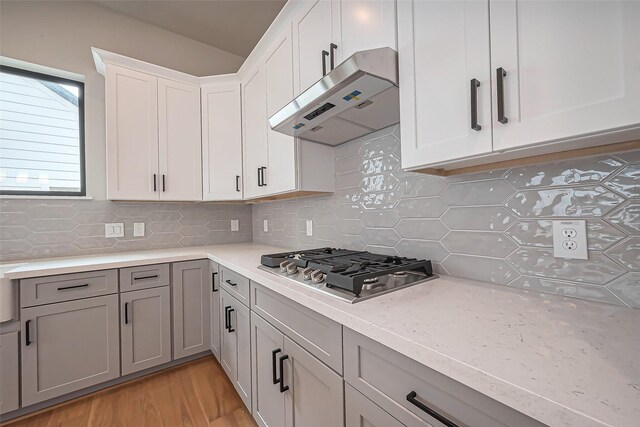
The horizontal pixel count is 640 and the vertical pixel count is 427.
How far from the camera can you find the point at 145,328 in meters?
1.96

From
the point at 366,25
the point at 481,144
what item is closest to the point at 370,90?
the point at 366,25

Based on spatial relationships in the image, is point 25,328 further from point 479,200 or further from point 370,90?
point 479,200

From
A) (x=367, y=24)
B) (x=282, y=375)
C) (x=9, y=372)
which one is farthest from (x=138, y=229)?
(x=367, y=24)

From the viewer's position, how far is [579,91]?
624 mm

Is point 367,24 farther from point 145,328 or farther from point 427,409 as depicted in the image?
point 145,328

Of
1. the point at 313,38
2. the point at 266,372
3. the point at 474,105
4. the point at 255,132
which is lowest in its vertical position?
the point at 266,372

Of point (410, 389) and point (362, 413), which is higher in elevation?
point (410, 389)

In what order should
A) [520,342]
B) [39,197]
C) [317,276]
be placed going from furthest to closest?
[39,197] → [317,276] → [520,342]

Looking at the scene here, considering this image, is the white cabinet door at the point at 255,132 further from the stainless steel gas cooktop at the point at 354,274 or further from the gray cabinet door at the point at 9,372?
the gray cabinet door at the point at 9,372

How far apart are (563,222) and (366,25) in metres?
1.05

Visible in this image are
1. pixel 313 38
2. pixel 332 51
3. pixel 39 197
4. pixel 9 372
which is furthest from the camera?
pixel 39 197

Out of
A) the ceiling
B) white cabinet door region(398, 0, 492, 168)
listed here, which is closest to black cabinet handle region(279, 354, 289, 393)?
white cabinet door region(398, 0, 492, 168)

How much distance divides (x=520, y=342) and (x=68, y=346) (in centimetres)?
239

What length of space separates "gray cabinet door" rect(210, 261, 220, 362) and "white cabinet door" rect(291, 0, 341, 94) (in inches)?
57.0
